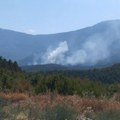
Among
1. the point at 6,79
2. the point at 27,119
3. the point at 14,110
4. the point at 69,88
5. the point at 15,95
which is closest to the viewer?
the point at 27,119

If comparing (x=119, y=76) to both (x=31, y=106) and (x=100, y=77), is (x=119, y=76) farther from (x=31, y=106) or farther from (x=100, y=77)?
(x=31, y=106)

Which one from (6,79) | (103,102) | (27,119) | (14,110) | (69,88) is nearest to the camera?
(27,119)

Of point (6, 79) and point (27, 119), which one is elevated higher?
point (6, 79)

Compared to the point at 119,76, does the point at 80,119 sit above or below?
below

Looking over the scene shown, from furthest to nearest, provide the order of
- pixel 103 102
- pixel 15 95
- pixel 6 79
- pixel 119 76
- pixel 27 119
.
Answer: pixel 119 76 < pixel 6 79 < pixel 15 95 < pixel 103 102 < pixel 27 119

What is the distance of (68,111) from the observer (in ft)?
28.4

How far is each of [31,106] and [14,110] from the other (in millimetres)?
386

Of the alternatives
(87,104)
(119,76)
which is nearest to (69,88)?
(87,104)

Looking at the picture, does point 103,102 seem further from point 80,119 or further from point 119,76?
point 119,76

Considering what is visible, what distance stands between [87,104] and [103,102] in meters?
0.51

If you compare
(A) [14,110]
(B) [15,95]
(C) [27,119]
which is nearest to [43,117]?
(C) [27,119]

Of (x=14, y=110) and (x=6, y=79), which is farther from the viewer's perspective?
(x=6, y=79)

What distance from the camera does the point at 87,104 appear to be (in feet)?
39.6

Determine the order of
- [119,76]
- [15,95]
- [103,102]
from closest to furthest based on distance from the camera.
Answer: [103,102], [15,95], [119,76]
